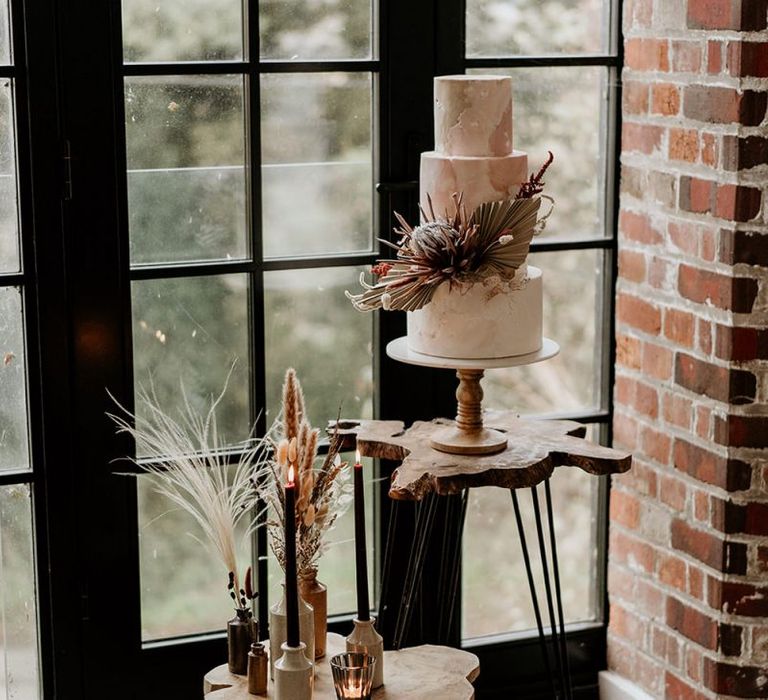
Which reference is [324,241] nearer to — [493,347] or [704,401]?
[493,347]

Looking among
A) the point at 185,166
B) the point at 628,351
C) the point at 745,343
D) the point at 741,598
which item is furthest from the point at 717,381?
the point at 185,166

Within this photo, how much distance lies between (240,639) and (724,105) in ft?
4.23

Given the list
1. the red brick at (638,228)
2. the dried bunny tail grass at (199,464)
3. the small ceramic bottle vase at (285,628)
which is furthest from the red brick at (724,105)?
the small ceramic bottle vase at (285,628)

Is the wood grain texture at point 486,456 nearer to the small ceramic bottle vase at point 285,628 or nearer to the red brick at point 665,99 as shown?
the small ceramic bottle vase at point 285,628

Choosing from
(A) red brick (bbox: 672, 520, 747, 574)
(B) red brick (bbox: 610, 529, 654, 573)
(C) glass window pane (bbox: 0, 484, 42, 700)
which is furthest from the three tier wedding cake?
(C) glass window pane (bbox: 0, 484, 42, 700)

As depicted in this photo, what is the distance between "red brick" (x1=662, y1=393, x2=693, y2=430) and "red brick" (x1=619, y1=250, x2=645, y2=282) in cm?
26

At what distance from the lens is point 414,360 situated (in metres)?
2.32

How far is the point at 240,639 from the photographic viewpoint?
7.70 ft

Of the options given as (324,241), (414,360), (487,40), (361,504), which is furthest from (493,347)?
(487,40)

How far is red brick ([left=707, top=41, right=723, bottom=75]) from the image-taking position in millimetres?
2479

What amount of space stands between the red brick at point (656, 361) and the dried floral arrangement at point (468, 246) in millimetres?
583

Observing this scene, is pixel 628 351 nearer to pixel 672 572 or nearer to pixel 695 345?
pixel 695 345

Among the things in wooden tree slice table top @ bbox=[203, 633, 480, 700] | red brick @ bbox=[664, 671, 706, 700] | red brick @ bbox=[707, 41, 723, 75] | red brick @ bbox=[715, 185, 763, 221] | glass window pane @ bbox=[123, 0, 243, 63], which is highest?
glass window pane @ bbox=[123, 0, 243, 63]

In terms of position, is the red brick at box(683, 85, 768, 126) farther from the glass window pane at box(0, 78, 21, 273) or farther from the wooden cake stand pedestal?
the glass window pane at box(0, 78, 21, 273)
